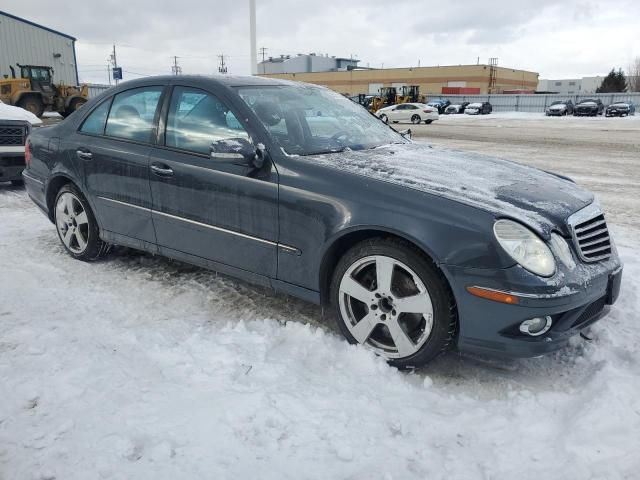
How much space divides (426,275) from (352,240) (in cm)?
50

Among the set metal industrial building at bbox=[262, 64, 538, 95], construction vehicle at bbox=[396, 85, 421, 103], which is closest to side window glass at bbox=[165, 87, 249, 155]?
construction vehicle at bbox=[396, 85, 421, 103]

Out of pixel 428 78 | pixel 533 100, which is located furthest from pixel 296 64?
pixel 533 100

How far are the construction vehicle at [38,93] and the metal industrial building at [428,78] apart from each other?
2088 inches

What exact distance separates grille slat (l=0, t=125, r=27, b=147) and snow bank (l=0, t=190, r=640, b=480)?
4.45 m

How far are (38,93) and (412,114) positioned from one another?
64.5ft

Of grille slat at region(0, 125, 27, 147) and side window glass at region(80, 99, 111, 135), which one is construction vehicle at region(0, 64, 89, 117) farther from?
side window glass at region(80, 99, 111, 135)

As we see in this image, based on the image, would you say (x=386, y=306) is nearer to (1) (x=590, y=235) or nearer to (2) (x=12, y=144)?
(1) (x=590, y=235)

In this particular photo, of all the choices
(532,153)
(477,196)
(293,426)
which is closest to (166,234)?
(293,426)

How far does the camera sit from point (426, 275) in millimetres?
2643

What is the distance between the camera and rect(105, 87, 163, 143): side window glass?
381 cm

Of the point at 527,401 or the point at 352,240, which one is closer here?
the point at 527,401

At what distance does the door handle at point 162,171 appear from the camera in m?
3.57

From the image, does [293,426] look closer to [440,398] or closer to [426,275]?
[440,398]

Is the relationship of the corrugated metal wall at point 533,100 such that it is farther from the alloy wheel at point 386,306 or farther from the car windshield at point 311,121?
the alloy wheel at point 386,306
